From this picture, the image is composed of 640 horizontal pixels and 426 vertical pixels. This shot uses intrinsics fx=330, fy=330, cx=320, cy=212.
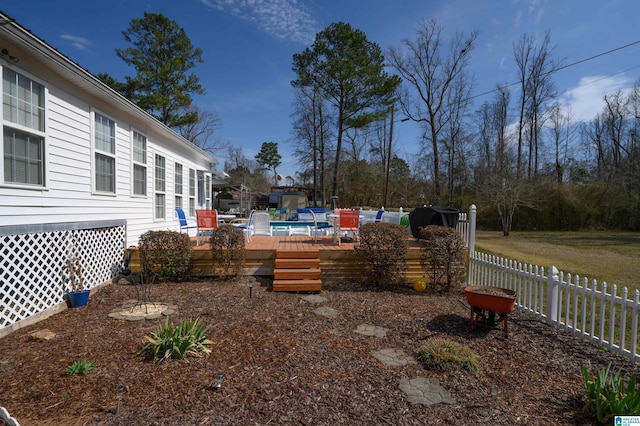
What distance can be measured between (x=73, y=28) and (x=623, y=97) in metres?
36.9

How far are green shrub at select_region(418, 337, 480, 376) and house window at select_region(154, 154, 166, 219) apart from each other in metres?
7.12

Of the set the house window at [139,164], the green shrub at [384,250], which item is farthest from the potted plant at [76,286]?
the green shrub at [384,250]

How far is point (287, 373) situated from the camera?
9.50ft

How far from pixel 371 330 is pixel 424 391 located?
4.46 feet

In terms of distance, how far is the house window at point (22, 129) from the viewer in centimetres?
378

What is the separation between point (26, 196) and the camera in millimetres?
4062

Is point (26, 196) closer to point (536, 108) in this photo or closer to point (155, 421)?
point (155, 421)

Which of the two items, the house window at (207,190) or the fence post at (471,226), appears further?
the house window at (207,190)

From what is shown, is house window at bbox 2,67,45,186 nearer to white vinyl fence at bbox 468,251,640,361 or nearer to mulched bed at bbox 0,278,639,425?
mulched bed at bbox 0,278,639,425

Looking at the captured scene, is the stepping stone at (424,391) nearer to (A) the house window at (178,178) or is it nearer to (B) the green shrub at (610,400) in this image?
(B) the green shrub at (610,400)

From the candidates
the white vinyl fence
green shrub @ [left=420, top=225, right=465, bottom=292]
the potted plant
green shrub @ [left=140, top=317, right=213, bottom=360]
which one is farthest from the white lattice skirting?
the white vinyl fence

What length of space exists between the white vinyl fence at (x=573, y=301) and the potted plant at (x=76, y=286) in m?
6.40

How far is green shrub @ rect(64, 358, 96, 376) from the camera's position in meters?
2.81

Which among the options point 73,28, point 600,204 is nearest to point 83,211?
point 73,28
